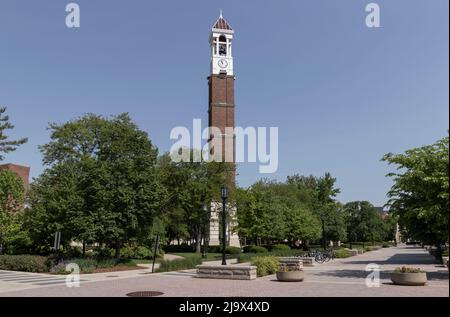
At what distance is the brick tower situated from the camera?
62.8m

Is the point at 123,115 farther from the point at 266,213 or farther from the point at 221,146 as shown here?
the point at 221,146

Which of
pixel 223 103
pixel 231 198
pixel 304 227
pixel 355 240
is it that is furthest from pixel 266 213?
pixel 355 240

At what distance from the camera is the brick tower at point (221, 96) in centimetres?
6278

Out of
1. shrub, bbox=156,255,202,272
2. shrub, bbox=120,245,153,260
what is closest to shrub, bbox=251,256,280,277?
shrub, bbox=156,255,202,272

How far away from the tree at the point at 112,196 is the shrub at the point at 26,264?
8.81 ft

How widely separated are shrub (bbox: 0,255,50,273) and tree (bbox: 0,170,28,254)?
601 cm

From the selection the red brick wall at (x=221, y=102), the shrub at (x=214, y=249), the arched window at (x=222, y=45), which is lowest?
the shrub at (x=214, y=249)

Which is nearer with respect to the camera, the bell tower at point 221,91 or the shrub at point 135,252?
the shrub at point 135,252

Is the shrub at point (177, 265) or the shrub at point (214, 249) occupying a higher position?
the shrub at point (177, 265)

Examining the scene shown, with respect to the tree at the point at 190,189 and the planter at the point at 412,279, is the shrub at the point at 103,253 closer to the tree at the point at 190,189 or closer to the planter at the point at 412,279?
the tree at the point at 190,189

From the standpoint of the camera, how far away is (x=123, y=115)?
107ft

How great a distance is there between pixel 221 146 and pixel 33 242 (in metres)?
35.2

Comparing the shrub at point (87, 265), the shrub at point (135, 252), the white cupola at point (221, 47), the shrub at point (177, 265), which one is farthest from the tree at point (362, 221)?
the shrub at point (87, 265)

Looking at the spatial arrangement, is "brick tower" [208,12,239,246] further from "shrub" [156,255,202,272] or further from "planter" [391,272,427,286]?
"planter" [391,272,427,286]
